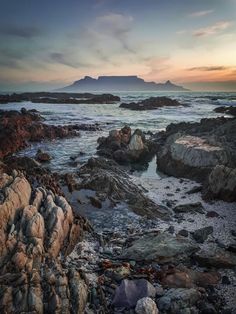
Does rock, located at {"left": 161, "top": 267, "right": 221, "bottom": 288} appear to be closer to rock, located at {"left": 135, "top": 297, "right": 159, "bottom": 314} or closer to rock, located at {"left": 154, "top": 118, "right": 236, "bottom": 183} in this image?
rock, located at {"left": 135, "top": 297, "right": 159, "bottom": 314}

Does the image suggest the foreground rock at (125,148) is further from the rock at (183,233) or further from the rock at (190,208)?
the rock at (183,233)

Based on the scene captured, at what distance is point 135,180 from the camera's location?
1712 centimetres

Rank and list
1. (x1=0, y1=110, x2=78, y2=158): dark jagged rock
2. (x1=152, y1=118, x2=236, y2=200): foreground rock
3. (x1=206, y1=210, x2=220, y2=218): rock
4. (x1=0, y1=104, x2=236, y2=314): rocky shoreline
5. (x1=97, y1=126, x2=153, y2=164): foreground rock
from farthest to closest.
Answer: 1. (x1=0, y1=110, x2=78, y2=158): dark jagged rock
2. (x1=97, y1=126, x2=153, y2=164): foreground rock
3. (x1=152, y1=118, x2=236, y2=200): foreground rock
4. (x1=206, y1=210, x2=220, y2=218): rock
5. (x1=0, y1=104, x2=236, y2=314): rocky shoreline

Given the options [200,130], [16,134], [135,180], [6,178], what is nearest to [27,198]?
[6,178]

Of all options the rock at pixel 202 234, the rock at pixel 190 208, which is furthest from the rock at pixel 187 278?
the rock at pixel 190 208

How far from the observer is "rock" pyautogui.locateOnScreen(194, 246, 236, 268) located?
29.4ft

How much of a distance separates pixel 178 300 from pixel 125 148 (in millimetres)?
15706

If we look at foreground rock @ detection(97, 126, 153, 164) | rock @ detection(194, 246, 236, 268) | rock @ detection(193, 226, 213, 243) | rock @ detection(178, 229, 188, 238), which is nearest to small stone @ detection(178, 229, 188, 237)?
rock @ detection(178, 229, 188, 238)

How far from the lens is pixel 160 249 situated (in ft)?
31.1

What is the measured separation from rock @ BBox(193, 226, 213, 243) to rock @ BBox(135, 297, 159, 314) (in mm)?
3972

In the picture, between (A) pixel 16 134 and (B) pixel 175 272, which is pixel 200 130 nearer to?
(A) pixel 16 134

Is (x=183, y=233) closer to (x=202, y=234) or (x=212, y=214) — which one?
(x=202, y=234)

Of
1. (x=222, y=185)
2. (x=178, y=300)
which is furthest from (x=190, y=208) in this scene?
(x=178, y=300)

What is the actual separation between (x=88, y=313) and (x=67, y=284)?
77 centimetres
